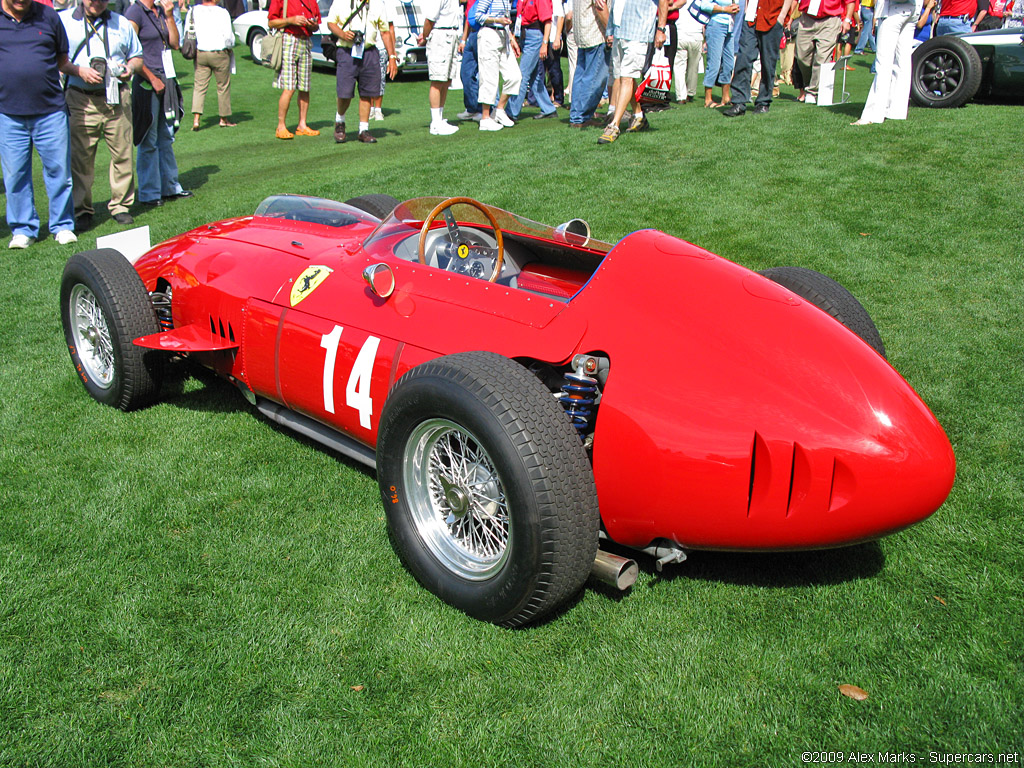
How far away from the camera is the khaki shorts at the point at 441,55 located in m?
12.0

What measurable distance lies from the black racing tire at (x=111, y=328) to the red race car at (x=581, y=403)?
39.6 inches

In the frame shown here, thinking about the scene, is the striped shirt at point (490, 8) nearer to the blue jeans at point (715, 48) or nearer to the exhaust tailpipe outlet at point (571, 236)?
the blue jeans at point (715, 48)

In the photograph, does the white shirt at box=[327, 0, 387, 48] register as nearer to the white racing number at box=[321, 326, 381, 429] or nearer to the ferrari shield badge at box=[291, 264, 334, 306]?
the ferrari shield badge at box=[291, 264, 334, 306]

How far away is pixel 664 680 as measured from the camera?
2.75 metres

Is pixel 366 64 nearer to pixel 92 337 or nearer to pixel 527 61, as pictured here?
pixel 527 61

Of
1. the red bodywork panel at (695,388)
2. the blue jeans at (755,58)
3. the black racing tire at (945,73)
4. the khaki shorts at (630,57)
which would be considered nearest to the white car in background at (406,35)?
the blue jeans at (755,58)

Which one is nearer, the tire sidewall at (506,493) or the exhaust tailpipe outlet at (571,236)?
the tire sidewall at (506,493)

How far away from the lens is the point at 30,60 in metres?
7.59

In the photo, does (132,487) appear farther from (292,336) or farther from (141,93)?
(141,93)

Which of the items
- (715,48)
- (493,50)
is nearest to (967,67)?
(715,48)

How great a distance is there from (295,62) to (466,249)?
9.01 meters

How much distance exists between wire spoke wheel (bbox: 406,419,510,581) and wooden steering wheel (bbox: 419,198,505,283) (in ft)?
4.02

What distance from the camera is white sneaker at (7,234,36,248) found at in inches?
322

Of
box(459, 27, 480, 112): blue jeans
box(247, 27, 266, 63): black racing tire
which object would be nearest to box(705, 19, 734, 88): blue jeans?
box(459, 27, 480, 112): blue jeans
